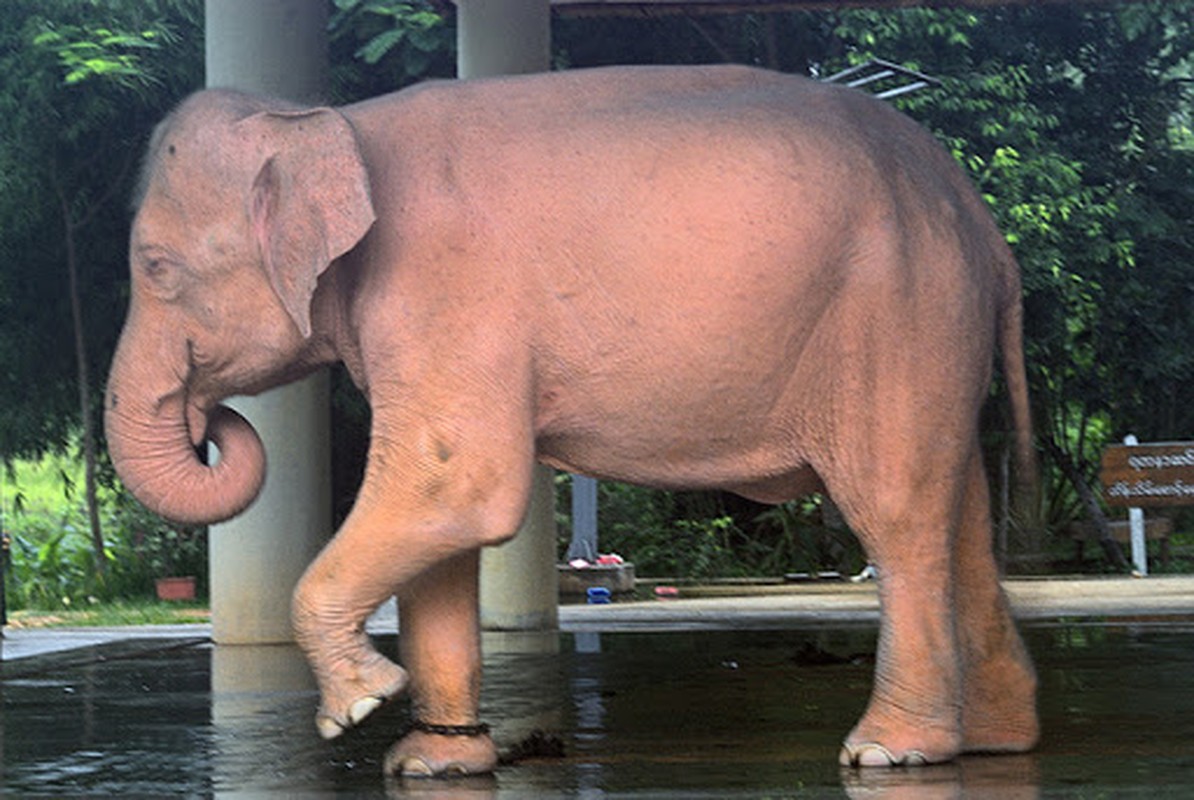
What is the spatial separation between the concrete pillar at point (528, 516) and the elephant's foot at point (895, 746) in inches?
256

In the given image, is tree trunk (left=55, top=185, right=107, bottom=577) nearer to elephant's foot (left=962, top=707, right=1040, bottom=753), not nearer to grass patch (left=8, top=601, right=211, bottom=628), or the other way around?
grass patch (left=8, top=601, right=211, bottom=628)

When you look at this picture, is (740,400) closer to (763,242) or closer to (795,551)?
(763,242)

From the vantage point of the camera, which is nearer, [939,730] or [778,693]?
[939,730]

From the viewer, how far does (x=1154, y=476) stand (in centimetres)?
2075

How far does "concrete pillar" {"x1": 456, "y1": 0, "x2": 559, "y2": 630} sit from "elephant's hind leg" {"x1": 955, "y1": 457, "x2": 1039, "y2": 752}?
6.05 meters

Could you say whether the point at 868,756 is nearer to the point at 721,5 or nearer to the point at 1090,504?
the point at 721,5

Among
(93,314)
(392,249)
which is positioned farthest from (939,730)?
(93,314)

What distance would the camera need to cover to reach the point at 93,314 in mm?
19859

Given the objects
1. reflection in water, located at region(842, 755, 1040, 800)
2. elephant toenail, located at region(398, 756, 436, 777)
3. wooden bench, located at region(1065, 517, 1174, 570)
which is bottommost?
reflection in water, located at region(842, 755, 1040, 800)

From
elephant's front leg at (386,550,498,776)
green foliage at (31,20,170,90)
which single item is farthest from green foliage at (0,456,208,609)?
elephant's front leg at (386,550,498,776)

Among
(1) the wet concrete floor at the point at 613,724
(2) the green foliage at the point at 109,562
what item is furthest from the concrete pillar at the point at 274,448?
(2) the green foliage at the point at 109,562

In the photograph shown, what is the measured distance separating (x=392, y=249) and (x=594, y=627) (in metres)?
7.60

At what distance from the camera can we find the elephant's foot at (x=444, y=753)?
6.11 metres

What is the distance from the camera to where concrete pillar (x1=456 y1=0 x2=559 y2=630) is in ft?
41.2
